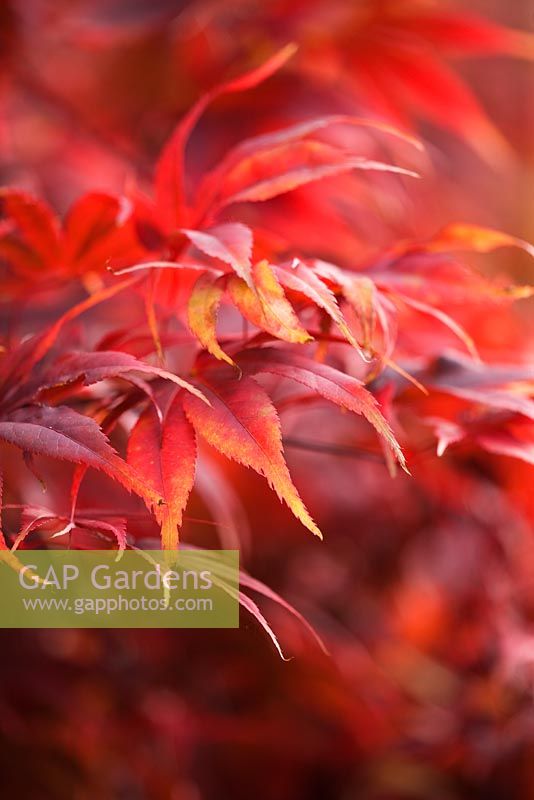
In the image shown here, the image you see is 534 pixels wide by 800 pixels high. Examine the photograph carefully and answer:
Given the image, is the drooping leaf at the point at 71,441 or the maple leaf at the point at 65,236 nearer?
the drooping leaf at the point at 71,441

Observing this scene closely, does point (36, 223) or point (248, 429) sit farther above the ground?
point (36, 223)

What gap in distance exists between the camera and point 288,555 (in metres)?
1.00

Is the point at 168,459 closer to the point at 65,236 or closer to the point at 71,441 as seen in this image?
the point at 71,441

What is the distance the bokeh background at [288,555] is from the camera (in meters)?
0.70

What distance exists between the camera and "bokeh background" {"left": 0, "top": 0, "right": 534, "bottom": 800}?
27.6 inches

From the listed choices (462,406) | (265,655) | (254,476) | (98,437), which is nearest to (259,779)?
(265,655)

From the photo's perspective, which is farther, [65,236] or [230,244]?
[65,236]

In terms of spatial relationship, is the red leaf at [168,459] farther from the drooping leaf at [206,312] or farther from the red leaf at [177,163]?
the red leaf at [177,163]

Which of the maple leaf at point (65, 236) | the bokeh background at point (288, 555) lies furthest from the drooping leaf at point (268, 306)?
the bokeh background at point (288, 555)

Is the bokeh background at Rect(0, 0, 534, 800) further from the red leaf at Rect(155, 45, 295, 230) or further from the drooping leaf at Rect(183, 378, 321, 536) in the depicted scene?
the drooping leaf at Rect(183, 378, 321, 536)

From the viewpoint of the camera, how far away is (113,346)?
43 cm

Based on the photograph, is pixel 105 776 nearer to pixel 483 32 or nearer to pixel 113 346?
pixel 113 346

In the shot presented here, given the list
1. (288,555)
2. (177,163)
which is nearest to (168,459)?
(177,163)

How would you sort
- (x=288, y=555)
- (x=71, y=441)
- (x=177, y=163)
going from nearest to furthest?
(x=71, y=441)
(x=177, y=163)
(x=288, y=555)
